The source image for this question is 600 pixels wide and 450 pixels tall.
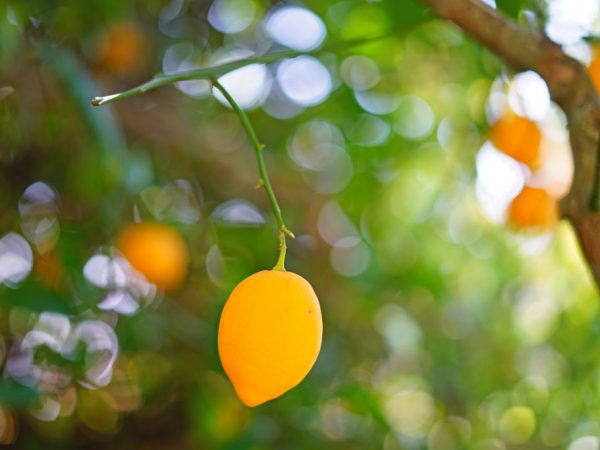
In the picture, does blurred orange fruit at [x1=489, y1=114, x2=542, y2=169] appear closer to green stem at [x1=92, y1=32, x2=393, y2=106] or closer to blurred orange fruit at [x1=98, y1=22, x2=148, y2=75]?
green stem at [x1=92, y1=32, x2=393, y2=106]

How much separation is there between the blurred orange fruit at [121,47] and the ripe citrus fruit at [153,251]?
339 mm

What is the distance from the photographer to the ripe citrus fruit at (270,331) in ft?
1.77

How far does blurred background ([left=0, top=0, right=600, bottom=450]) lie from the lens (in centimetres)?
129

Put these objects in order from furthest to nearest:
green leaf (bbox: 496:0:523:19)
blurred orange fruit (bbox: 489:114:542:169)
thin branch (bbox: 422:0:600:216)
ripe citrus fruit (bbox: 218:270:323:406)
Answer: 1. blurred orange fruit (bbox: 489:114:542:169)
2. green leaf (bbox: 496:0:523:19)
3. thin branch (bbox: 422:0:600:216)
4. ripe citrus fruit (bbox: 218:270:323:406)

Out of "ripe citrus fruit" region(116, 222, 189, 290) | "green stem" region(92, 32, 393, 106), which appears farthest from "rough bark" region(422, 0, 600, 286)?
"ripe citrus fruit" region(116, 222, 189, 290)

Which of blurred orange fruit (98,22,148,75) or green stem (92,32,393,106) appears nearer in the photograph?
green stem (92,32,393,106)

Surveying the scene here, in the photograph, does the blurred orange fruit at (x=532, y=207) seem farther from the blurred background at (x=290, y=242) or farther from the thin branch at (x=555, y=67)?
the thin branch at (x=555, y=67)

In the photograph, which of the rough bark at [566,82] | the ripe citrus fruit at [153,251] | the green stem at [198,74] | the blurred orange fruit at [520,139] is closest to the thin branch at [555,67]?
the rough bark at [566,82]

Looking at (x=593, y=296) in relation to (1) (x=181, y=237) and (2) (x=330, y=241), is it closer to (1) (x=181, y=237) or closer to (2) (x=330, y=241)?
(2) (x=330, y=241)

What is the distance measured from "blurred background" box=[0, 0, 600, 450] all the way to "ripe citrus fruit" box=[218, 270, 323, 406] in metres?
0.52

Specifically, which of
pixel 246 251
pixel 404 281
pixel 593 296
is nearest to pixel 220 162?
pixel 246 251

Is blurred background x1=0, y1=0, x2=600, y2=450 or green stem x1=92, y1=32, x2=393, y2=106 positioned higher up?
green stem x1=92, y1=32, x2=393, y2=106

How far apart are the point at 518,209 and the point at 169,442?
3.00 ft

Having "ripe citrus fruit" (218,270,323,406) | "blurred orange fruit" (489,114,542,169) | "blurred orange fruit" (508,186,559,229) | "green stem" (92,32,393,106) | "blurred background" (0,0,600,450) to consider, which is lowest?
"blurred background" (0,0,600,450)
